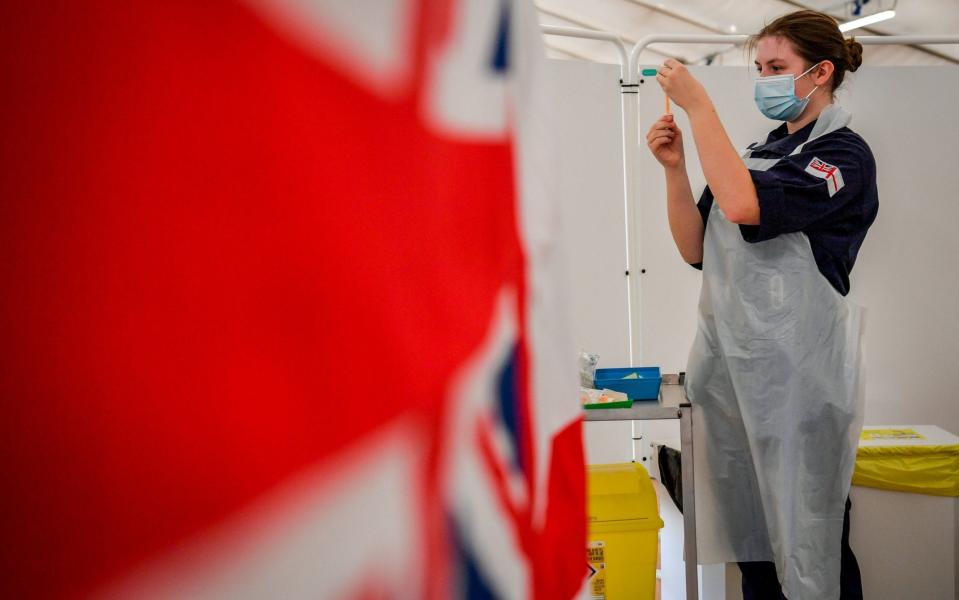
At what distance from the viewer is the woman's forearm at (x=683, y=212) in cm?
147

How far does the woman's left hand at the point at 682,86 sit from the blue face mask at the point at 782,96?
20 cm

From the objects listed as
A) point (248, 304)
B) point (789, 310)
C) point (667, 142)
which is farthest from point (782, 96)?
point (248, 304)

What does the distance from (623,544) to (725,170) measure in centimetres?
80

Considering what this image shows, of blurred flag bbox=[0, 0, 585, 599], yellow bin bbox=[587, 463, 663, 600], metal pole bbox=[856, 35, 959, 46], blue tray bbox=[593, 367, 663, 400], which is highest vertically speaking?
metal pole bbox=[856, 35, 959, 46]

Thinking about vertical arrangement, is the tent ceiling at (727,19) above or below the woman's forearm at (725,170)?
above

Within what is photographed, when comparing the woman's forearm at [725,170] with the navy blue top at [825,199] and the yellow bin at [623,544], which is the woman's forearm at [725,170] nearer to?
the navy blue top at [825,199]

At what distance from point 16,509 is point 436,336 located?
0.62 ft

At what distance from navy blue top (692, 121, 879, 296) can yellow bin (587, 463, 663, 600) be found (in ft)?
1.96

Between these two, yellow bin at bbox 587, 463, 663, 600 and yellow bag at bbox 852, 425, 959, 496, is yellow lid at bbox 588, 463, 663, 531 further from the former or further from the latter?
yellow bag at bbox 852, 425, 959, 496

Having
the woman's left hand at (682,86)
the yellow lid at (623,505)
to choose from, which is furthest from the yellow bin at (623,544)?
the woman's left hand at (682,86)

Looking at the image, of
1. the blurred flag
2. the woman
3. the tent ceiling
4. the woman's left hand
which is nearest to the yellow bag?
the woman

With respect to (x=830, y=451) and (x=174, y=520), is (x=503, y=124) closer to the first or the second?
(x=174, y=520)

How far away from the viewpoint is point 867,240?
260 cm

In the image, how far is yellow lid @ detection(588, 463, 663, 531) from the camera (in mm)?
1554
